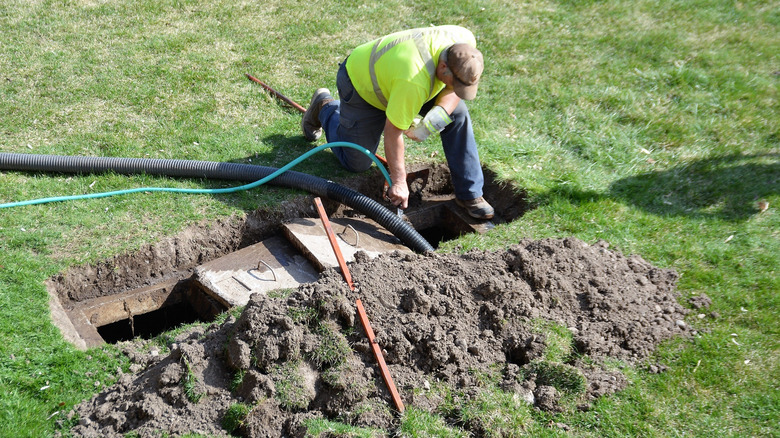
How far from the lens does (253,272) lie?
14.5ft

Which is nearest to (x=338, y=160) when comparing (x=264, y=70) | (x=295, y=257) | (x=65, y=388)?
(x=295, y=257)

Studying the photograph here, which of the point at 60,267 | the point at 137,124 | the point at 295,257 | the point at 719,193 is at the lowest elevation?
the point at 719,193

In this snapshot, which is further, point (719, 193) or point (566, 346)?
point (719, 193)

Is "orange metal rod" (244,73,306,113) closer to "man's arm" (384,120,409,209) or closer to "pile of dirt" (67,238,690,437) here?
"man's arm" (384,120,409,209)

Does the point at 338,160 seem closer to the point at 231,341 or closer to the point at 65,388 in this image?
the point at 231,341

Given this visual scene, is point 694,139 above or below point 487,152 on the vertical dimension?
below

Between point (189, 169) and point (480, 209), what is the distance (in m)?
2.46

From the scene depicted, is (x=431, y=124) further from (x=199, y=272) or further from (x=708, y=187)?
(x=708, y=187)

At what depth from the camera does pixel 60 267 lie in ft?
13.6

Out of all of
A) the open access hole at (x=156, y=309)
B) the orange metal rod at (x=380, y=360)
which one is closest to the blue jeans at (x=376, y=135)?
the open access hole at (x=156, y=309)

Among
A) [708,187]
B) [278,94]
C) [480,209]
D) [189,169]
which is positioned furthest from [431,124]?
[708,187]

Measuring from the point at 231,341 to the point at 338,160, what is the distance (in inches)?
99.2

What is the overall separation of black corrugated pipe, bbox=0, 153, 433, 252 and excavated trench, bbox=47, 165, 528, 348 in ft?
0.61

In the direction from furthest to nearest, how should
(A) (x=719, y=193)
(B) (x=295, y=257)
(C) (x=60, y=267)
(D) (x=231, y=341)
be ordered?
(A) (x=719, y=193) → (B) (x=295, y=257) → (C) (x=60, y=267) → (D) (x=231, y=341)
